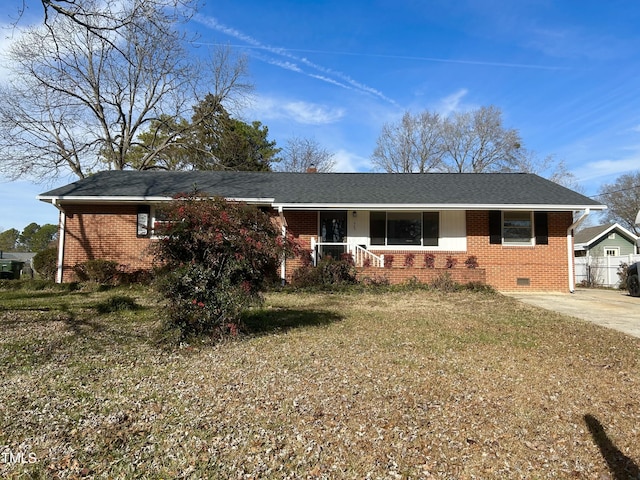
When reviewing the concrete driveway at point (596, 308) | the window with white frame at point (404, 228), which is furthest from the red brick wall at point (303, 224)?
the concrete driveway at point (596, 308)

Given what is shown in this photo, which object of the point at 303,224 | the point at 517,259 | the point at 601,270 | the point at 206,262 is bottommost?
the point at 601,270

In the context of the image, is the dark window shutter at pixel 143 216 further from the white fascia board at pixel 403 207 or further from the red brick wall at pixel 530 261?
the red brick wall at pixel 530 261

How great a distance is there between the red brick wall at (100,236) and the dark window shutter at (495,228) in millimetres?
10639

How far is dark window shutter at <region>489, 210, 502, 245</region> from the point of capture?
13.2 metres

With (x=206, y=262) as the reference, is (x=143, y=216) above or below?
above

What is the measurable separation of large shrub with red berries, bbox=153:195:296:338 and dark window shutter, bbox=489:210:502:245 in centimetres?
945

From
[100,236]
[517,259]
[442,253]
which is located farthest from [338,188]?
[100,236]

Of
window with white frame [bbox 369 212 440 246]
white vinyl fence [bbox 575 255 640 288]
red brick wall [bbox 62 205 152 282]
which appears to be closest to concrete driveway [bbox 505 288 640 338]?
window with white frame [bbox 369 212 440 246]

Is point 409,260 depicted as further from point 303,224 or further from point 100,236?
point 100,236

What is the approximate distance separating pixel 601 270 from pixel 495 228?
8375 millimetres

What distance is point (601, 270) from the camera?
18203 mm

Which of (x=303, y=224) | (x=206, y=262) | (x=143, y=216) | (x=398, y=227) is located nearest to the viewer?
(x=206, y=262)

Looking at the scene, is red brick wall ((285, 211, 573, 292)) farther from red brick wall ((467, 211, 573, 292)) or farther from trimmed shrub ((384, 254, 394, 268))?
trimmed shrub ((384, 254, 394, 268))

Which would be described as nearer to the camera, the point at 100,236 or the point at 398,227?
the point at 100,236
